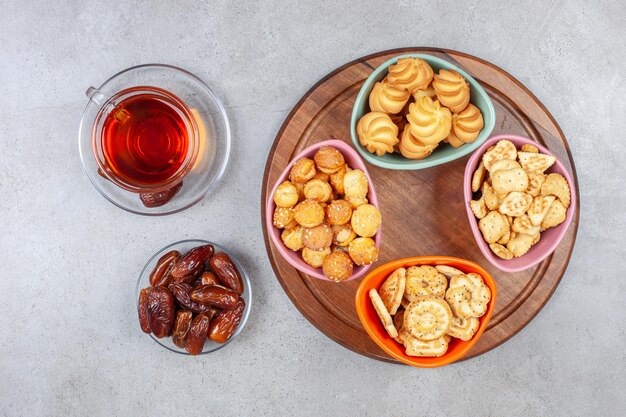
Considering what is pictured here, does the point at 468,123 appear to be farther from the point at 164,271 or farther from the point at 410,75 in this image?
the point at 164,271

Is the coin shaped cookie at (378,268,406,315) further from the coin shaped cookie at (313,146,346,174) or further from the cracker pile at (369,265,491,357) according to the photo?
the coin shaped cookie at (313,146,346,174)

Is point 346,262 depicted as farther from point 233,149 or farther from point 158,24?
point 158,24

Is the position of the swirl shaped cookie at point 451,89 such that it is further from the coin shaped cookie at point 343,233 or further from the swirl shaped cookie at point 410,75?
the coin shaped cookie at point 343,233

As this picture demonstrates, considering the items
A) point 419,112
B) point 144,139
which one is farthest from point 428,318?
point 144,139

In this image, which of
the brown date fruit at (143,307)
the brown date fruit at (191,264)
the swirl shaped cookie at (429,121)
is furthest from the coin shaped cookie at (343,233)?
the brown date fruit at (143,307)

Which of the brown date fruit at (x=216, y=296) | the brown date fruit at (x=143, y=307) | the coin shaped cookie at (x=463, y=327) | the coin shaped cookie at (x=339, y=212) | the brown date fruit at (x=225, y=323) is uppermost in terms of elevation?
the coin shaped cookie at (x=339, y=212)

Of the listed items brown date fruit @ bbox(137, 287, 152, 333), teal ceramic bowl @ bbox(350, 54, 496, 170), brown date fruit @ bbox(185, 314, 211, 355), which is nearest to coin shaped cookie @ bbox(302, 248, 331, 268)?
teal ceramic bowl @ bbox(350, 54, 496, 170)
